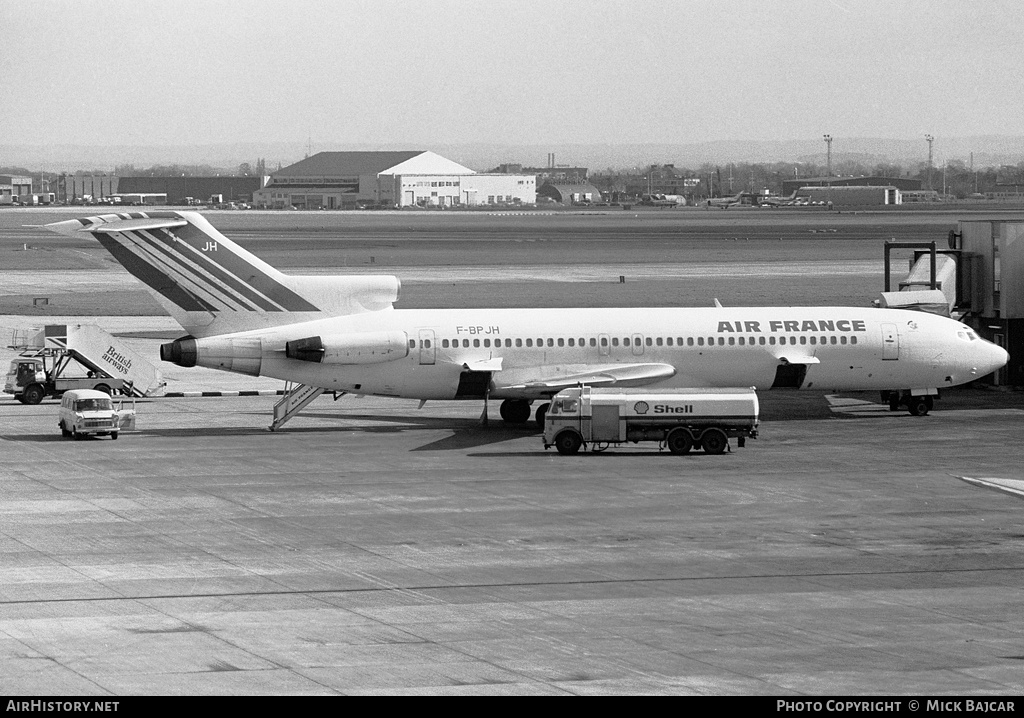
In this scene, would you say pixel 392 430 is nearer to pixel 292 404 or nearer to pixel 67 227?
pixel 292 404

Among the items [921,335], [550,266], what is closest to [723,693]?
[921,335]

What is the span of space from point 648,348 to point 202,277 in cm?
1581

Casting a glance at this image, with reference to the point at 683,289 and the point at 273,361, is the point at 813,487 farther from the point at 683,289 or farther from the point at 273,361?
the point at 683,289

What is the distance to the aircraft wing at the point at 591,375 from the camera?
5366 cm

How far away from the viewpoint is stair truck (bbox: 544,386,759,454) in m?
47.8

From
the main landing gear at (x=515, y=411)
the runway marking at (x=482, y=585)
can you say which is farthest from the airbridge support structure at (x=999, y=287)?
Result: the runway marking at (x=482, y=585)

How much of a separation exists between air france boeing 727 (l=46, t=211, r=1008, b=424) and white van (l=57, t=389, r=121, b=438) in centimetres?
279

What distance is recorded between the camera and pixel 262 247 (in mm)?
170125

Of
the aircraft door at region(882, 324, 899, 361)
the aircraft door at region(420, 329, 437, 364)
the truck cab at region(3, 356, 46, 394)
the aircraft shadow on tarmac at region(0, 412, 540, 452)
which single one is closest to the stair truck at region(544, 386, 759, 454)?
the aircraft shadow on tarmac at region(0, 412, 540, 452)

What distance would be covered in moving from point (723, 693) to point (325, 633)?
751 cm

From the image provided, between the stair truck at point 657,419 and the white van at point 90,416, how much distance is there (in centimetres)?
1501

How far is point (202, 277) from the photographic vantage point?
52.5 metres

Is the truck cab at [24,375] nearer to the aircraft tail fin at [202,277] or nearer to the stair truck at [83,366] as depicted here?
the stair truck at [83,366]

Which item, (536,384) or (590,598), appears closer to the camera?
(590,598)
